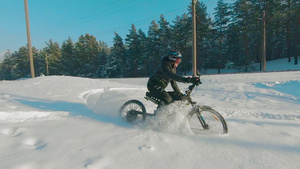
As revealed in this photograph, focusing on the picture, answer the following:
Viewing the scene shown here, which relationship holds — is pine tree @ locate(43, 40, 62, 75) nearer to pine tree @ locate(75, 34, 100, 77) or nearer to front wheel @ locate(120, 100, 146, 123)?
pine tree @ locate(75, 34, 100, 77)

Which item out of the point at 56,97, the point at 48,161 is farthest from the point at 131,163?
the point at 56,97

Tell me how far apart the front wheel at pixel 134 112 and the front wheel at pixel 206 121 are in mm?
1136

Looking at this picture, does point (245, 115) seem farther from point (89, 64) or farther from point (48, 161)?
point (89, 64)

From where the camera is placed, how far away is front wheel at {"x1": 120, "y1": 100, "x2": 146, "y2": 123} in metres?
3.76

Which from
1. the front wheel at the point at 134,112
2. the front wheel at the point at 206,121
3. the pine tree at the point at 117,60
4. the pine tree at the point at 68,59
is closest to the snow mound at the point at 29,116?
the front wheel at the point at 134,112

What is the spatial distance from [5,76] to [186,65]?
84752 millimetres

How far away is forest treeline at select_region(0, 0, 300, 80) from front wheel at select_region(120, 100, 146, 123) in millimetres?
27992

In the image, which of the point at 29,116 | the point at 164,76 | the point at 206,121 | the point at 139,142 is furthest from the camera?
the point at 29,116

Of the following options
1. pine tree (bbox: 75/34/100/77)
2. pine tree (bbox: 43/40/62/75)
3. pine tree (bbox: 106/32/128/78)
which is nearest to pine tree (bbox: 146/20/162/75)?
pine tree (bbox: 106/32/128/78)

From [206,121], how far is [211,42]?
33.6 metres

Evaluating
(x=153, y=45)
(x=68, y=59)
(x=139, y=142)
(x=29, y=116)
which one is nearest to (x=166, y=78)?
(x=139, y=142)

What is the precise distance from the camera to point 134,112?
3785mm

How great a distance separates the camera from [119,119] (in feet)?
13.0

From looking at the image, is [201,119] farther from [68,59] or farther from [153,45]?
[68,59]
